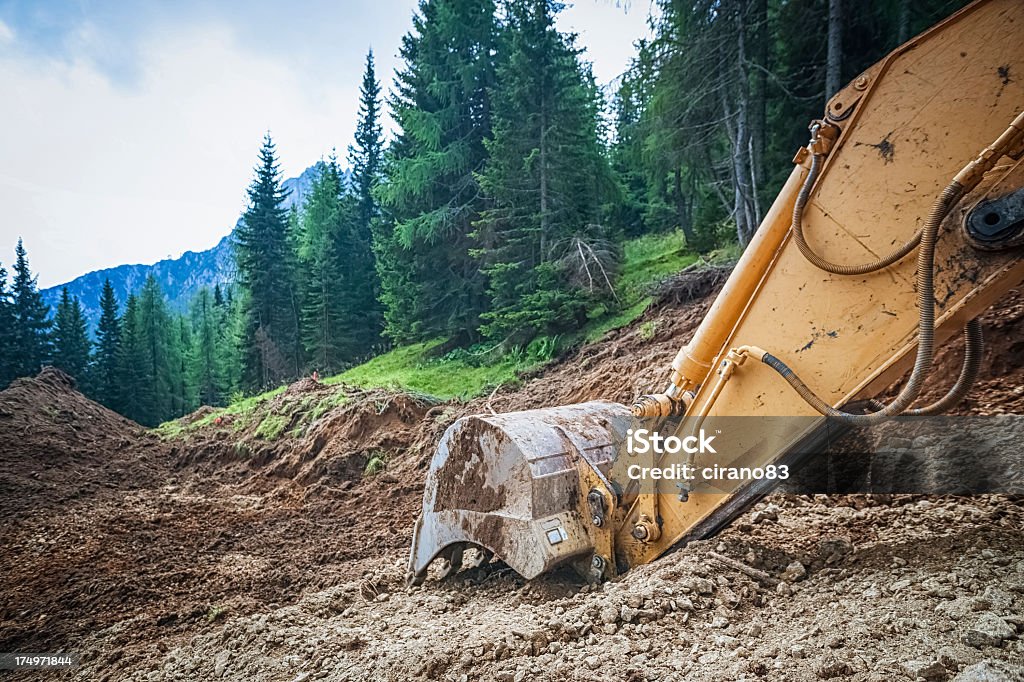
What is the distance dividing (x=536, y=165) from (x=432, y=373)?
5.21m

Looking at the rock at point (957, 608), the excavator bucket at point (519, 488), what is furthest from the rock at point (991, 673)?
the excavator bucket at point (519, 488)

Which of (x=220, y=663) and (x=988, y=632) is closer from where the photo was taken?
(x=988, y=632)

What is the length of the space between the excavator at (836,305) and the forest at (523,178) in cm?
596

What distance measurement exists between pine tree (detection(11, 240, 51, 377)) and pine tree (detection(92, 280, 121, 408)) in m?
3.95

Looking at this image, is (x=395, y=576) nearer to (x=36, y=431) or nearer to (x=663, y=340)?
(x=663, y=340)

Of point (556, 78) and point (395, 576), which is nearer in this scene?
point (395, 576)

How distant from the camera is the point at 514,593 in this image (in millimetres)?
2705

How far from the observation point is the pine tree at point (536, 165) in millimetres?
11000

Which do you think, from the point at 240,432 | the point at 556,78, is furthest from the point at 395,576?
the point at 556,78

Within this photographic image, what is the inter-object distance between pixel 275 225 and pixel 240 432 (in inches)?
775

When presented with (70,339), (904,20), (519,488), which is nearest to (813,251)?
(519,488)

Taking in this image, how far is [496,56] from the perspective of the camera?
592 inches

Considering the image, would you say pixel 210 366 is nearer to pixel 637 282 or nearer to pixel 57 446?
pixel 57 446

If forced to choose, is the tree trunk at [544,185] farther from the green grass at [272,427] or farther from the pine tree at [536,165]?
the green grass at [272,427]
